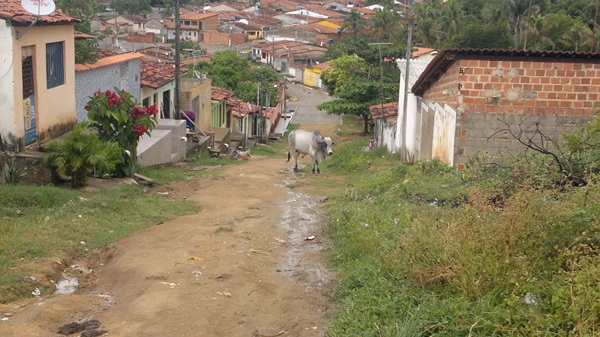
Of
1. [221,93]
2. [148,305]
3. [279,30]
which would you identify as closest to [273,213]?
[148,305]

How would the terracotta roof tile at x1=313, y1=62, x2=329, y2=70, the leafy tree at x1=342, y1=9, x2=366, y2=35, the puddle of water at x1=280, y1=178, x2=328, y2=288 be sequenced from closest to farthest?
1. the puddle of water at x1=280, y1=178, x2=328, y2=288
2. the terracotta roof tile at x1=313, y1=62, x2=329, y2=70
3. the leafy tree at x1=342, y1=9, x2=366, y2=35

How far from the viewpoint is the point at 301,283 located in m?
8.77

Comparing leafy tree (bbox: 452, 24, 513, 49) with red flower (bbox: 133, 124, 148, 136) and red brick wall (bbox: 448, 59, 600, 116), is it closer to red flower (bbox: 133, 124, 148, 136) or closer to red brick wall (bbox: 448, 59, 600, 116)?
red brick wall (bbox: 448, 59, 600, 116)

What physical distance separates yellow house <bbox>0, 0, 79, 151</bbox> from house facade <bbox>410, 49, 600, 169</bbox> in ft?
27.5

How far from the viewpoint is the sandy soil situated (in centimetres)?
707

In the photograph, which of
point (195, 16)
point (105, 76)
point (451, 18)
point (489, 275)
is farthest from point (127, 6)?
point (489, 275)

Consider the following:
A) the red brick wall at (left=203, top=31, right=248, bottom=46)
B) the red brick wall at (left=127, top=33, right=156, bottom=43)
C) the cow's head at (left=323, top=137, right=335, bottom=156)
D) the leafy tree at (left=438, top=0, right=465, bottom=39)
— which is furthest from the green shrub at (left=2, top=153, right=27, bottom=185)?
the red brick wall at (left=203, top=31, right=248, bottom=46)

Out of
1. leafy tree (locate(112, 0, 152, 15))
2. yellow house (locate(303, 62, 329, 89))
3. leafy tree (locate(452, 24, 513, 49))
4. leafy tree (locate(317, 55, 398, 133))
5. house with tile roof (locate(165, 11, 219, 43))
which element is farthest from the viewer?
leafy tree (locate(112, 0, 152, 15))

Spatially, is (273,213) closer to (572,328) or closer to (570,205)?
(570,205)

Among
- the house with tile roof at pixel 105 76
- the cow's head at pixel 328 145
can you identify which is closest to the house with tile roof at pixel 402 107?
the cow's head at pixel 328 145

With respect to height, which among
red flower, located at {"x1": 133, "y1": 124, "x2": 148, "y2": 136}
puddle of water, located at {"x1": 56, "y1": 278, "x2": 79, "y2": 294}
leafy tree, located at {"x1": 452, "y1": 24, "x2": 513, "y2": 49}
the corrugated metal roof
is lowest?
puddle of water, located at {"x1": 56, "y1": 278, "x2": 79, "y2": 294}

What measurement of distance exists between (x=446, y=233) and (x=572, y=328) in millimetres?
1648

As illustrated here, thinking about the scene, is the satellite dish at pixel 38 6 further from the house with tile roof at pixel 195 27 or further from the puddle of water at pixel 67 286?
the house with tile roof at pixel 195 27

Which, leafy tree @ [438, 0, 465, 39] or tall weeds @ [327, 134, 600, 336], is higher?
leafy tree @ [438, 0, 465, 39]
